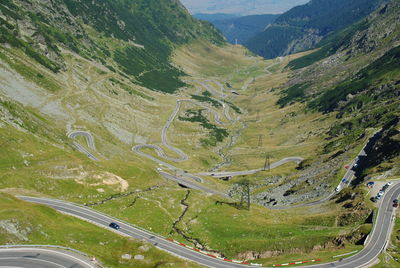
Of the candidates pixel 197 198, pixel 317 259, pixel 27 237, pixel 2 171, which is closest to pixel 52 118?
pixel 2 171

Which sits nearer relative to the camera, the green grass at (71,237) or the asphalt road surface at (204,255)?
the green grass at (71,237)

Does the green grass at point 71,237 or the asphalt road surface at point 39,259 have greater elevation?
the green grass at point 71,237

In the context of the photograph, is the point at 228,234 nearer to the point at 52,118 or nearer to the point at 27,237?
the point at 27,237

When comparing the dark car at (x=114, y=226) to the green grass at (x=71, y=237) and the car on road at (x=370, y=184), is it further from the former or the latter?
the car on road at (x=370, y=184)

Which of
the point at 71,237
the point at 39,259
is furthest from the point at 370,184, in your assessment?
the point at 39,259

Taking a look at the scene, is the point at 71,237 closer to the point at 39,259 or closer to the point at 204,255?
the point at 39,259

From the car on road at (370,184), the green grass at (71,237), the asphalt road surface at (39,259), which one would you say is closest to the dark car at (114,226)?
the green grass at (71,237)
